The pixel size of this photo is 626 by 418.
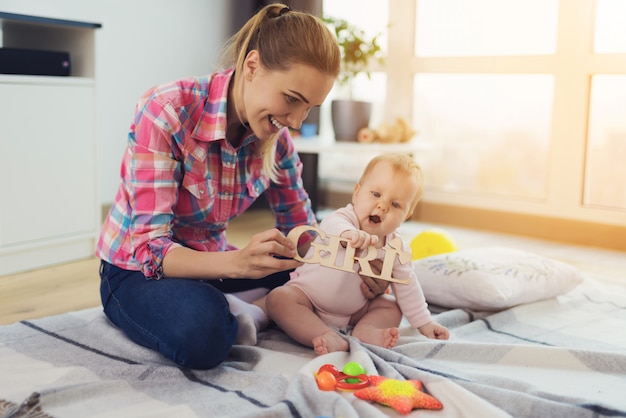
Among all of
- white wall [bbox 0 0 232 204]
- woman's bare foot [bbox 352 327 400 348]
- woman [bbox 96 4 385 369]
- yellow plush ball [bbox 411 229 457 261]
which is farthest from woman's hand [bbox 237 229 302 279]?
white wall [bbox 0 0 232 204]

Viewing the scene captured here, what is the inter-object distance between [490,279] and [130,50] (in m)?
2.08

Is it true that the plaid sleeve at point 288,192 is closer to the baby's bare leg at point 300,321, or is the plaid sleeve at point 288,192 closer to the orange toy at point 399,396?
the baby's bare leg at point 300,321

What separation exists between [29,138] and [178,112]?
104 centimetres

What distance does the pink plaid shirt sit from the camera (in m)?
1.48

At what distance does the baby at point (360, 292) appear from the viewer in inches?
62.5

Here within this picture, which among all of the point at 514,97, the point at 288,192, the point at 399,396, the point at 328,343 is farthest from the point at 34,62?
the point at 514,97

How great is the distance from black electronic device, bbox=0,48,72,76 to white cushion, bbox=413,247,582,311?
1334 millimetres

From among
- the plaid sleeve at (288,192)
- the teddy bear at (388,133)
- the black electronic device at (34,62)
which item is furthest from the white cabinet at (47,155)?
the teddy bear at (388,133)

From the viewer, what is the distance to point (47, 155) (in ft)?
8.00

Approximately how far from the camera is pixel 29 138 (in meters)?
2.38

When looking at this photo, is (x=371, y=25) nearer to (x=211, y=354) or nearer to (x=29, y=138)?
(x=29, y=138)

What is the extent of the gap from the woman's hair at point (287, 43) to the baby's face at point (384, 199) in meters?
0.24

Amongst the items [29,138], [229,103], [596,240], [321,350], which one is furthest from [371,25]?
[321,350]

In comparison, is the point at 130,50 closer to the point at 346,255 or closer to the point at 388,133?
the point at 388,133
